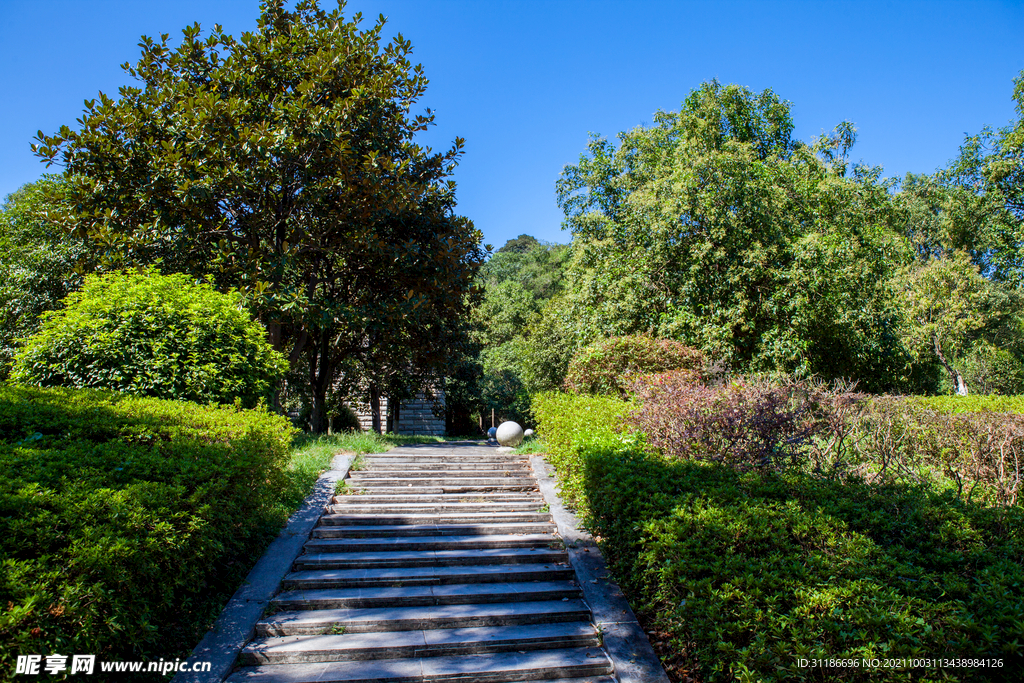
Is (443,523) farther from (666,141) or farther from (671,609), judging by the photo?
(666,141)

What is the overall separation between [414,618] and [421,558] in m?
1.12

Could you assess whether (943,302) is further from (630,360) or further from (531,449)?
(531,449)

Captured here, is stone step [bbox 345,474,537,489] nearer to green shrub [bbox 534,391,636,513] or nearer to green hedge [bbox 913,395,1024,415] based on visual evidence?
green shrub [bbox 534,391,636,513]

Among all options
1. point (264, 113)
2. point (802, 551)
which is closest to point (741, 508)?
A: point (802, 551)

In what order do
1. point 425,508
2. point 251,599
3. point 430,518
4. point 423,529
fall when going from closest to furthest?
point 251,599 → point 423,529 → point 430,518 → point 425,508

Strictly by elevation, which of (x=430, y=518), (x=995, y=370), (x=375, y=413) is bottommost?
(x=430, y=518)

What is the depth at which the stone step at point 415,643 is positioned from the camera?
402 centimetres

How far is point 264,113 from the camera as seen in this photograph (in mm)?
11836

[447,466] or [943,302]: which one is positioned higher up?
[943,302]

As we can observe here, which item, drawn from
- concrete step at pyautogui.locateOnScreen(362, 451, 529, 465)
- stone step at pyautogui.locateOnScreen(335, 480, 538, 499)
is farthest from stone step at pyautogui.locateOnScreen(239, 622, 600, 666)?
concrete step at pyautogui.locateOnScreen(362, 451, 529, 465)

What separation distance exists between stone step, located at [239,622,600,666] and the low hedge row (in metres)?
0.77

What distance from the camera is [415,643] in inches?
164

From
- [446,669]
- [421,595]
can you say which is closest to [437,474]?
[421,595]

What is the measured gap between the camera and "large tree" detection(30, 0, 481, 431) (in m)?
10.8
